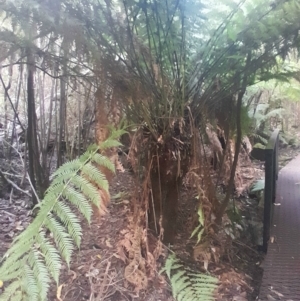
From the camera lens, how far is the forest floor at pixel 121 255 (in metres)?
1.82

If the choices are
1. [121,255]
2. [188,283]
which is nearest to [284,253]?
[188,283]

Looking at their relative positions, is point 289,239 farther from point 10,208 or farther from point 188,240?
point 10,208

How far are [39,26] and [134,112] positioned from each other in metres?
0.58

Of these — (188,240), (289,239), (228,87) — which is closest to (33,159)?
(188,240)

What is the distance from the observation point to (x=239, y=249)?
240 cm

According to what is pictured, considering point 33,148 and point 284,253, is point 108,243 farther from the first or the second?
point 284,253

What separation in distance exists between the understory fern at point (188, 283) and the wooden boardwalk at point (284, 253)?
27 cm

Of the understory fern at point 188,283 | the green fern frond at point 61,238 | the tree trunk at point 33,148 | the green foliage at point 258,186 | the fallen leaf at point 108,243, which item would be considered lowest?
the understory fern at point 188,283

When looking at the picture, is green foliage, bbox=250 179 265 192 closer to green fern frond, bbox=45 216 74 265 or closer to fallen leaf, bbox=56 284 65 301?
fallen leaf, bbox=56 284 65 301

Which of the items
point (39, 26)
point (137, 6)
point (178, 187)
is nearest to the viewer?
point (39, 26)

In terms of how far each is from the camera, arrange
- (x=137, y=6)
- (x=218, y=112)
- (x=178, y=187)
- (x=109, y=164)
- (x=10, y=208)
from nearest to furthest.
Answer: (x=109, y=164), (x=137, y=6), (x=178, y=187), (x=218, y=112), (x=10, y=208)

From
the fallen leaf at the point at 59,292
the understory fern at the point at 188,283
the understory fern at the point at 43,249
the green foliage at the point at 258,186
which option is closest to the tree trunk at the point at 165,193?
the understory fern at the point at 188,283

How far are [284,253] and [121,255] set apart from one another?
0.93 meters

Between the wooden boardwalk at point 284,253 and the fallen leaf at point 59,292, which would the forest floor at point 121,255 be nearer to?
the fallen leaf at point 59,292
